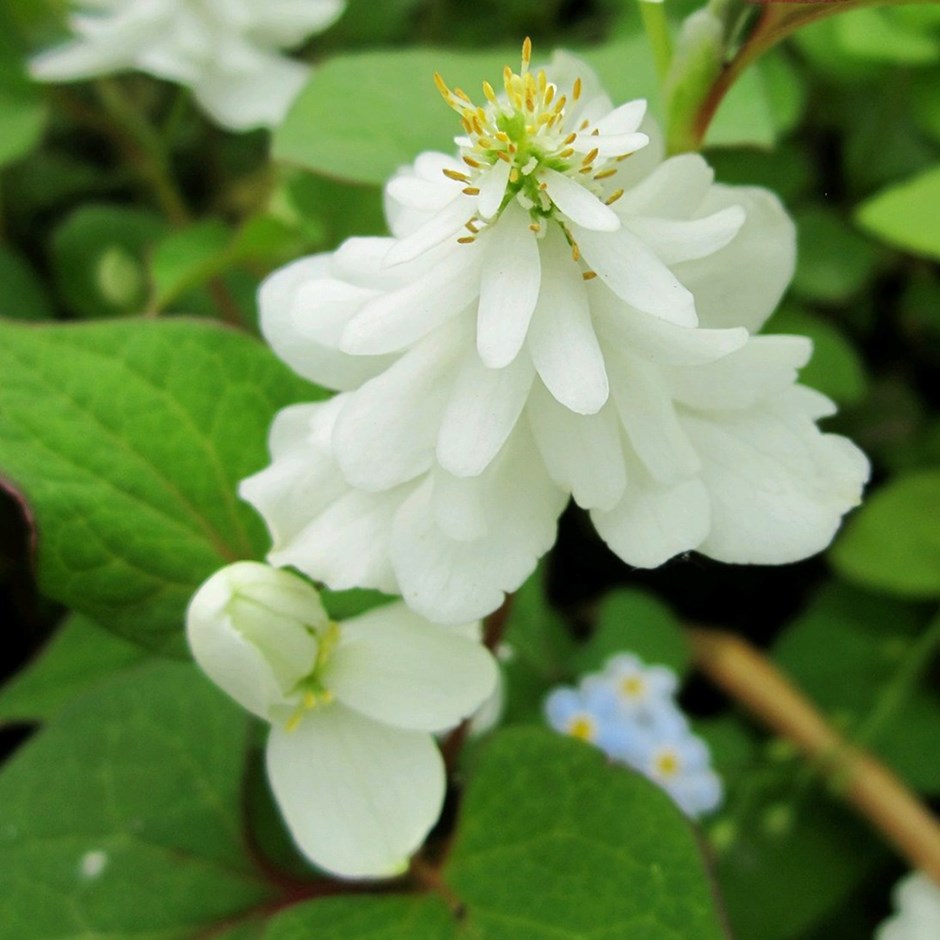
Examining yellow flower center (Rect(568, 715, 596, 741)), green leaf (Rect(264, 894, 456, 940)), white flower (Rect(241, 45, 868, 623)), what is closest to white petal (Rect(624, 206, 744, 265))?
white flower (Rect(241, 45, 868, 623))

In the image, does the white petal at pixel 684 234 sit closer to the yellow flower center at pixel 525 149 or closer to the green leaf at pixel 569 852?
the yellow flower center at pixel 525 149

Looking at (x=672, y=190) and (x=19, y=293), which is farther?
(x=19, y=293)

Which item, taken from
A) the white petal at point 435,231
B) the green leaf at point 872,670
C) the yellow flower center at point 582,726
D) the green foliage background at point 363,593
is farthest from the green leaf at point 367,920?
the green leaf at point 872,670

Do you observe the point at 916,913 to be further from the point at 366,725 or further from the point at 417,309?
the point at 417,309

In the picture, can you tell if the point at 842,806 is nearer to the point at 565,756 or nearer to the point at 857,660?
the point at 857,660

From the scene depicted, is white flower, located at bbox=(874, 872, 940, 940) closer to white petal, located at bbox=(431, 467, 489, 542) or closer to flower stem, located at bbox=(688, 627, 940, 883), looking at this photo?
flower stem, located at bbox=(688, 627, 940, 883)

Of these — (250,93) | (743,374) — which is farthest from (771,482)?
(250,93)

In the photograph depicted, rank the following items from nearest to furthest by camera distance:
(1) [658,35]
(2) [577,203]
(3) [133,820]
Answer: (2) [577,203] < (1) [658,35] < (3) [133,820]
